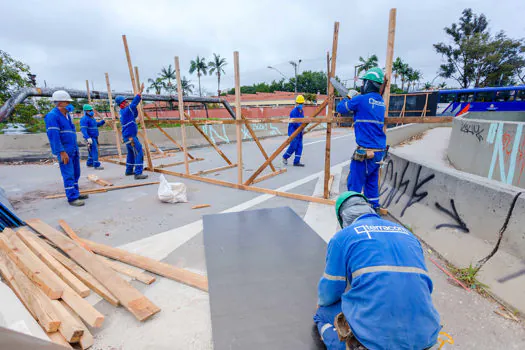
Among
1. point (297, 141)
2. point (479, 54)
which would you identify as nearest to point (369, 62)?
point (479, 54)

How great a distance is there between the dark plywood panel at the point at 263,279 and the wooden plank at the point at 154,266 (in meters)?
0.14

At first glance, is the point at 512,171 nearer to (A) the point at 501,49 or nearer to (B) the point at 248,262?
(B) the point at 248,262

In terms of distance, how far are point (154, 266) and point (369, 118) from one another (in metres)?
3.51

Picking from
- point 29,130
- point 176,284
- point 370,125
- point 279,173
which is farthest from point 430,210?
point 29,130

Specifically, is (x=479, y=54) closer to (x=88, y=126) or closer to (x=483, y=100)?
(x=483, y=100)

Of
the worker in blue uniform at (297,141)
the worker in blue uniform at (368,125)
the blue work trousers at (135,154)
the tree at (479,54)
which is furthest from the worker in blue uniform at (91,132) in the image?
the tree at (479,54)

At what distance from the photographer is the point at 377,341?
1443 millimetres

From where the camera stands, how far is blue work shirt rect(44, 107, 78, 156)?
471 centimetres

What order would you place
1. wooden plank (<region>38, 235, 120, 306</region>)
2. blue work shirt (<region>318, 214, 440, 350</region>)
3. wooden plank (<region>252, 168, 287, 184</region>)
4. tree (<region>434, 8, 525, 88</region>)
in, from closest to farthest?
blue work shirt (<region>318, 214, 440, 350</region>) → wooden plank (<region>38, 235, 120, 306</region>) → wooden plank (<region>252, 168, 287, 184</region>) → tree (<region>434, 8, 525, 88</region>)

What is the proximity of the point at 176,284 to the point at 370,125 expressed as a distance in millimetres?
3338

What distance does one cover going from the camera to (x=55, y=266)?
2775mm

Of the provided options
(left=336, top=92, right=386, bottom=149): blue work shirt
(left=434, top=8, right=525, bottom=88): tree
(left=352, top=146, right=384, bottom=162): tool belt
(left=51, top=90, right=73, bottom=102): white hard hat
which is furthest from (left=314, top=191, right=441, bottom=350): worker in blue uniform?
(left=434, top=8, right=525, bottom=88): tree

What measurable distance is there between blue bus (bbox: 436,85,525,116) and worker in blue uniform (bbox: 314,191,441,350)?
84.7 ft

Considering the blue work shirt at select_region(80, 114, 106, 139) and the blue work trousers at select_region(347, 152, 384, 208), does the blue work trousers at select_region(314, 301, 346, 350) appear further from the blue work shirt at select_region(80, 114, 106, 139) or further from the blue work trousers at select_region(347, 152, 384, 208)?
the blue work shirt at select_region(80, 114, 106, 139)
